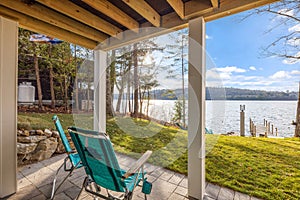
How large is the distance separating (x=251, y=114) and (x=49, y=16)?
3382 mm

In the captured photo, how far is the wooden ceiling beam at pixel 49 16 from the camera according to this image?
1.76 metres

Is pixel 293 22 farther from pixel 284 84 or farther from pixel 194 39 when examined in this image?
pixel 194 39

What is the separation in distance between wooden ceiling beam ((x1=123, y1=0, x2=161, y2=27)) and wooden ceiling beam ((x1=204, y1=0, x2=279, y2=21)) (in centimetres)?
66

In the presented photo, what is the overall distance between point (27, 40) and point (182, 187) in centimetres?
447

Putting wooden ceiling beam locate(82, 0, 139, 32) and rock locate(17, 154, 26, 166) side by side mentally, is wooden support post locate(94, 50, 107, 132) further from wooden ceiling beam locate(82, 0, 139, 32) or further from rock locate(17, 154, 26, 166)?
rock locate(17, 154, 26, 166)

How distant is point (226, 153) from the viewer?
288 centimetres

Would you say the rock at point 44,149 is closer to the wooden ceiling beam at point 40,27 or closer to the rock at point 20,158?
the rock at point 20,158

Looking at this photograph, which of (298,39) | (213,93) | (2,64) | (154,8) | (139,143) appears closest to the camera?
(2,64)

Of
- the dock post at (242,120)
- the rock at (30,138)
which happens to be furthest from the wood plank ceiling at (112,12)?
the rock at (30,138)

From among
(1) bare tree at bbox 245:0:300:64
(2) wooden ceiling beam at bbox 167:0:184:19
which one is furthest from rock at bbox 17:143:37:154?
(1) bare tree at bbox 245:0:300:64

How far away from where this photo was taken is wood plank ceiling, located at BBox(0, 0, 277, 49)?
1.72m

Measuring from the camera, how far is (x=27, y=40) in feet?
11.7

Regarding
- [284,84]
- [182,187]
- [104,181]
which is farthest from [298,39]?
[104,181]

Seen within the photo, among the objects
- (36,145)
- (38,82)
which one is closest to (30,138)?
(36,145)
